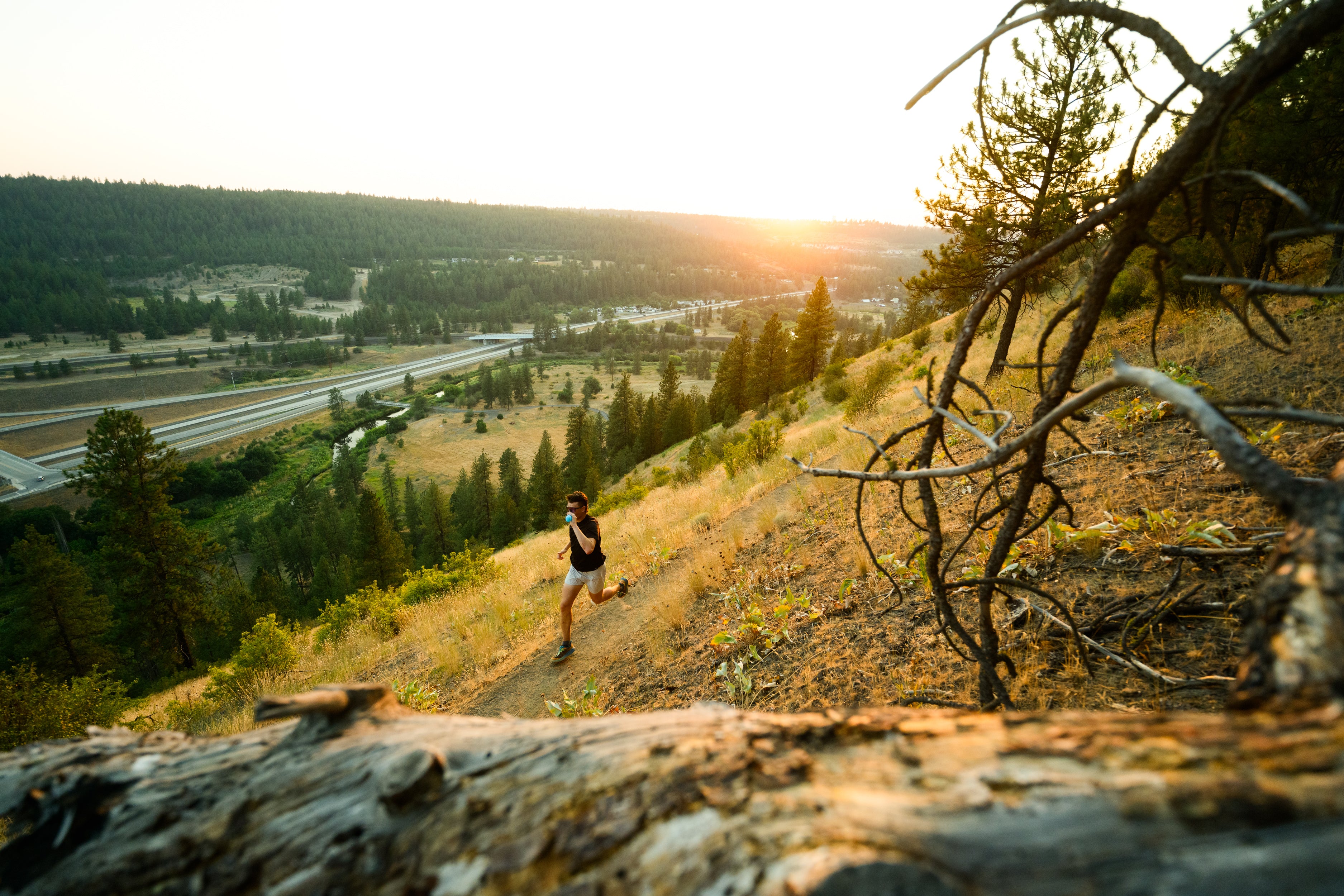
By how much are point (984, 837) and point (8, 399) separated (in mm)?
136203

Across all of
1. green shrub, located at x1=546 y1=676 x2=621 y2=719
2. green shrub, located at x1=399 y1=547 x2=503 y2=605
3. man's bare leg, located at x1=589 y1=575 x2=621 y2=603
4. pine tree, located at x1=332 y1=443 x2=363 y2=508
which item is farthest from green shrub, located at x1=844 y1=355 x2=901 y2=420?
pine tree, located at x1=332 y1=443 x2=363 y2=508

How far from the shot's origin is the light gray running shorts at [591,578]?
6785 mm

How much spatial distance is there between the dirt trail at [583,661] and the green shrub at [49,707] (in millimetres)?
6649

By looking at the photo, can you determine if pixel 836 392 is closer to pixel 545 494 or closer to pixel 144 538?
pixel 144 538

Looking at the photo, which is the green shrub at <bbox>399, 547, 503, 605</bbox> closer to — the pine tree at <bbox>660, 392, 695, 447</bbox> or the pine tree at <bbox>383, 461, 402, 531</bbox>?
the pine tree at <bbox>383, 461, 402, 531</bbox>

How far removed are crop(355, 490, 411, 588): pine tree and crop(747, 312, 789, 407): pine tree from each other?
25.0 metres

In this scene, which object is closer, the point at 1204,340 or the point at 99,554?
the point at 1204,340

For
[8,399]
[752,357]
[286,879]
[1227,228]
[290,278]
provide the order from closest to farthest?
[286,879], [1227,228], [752,357], [8,399], [290,278]

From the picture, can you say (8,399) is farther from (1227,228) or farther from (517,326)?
(1227,228)

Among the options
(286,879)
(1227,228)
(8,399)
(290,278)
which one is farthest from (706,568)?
(290,278)

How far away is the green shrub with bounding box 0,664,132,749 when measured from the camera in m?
8.91

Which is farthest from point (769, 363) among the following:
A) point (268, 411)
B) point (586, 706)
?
point (268, 411)

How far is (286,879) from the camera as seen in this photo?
102 centimetres

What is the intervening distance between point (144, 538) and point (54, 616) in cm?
640
